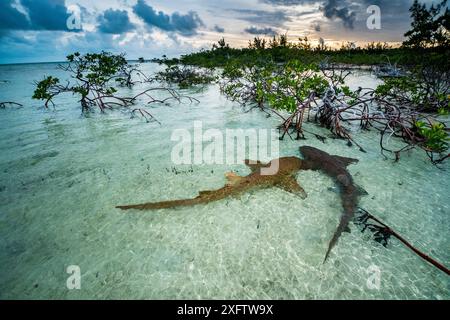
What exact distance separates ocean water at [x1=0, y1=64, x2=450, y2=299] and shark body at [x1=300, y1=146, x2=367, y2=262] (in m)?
0.11

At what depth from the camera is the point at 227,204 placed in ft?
12.4

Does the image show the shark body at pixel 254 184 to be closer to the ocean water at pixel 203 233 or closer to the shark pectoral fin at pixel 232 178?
the shark pectoral fin at pixel 232 178

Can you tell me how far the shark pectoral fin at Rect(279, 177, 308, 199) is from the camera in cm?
401

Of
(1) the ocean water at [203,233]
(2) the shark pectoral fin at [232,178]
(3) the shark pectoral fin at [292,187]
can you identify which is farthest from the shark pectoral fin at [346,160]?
(2) the shark pectoral fin at [232,178]

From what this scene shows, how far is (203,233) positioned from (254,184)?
4.61 feet

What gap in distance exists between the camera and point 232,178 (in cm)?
464

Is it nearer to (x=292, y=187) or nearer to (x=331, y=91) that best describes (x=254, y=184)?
(x=292, y=187)

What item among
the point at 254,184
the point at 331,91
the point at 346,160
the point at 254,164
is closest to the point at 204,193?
the point at 254,184

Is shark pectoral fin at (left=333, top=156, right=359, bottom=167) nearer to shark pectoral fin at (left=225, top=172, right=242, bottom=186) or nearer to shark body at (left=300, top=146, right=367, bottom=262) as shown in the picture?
shark body at (left=300, top=146, right=367, bottom=262)

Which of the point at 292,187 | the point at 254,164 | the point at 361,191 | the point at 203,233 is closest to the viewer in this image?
the point at 203,233

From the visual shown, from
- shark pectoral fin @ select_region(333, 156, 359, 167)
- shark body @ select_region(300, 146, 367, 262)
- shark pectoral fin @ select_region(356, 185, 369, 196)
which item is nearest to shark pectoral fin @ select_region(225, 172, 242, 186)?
shark body @ select_region(300, 146, 367, 262)
